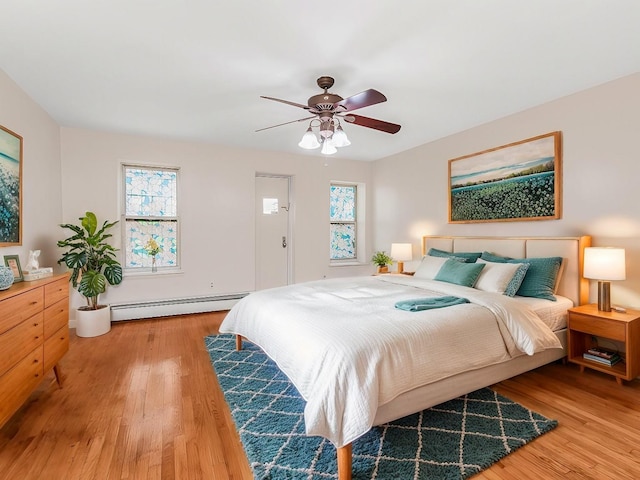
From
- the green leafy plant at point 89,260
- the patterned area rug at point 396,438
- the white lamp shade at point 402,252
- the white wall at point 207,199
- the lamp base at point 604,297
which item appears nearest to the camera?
the patterned area rug at point 396,438

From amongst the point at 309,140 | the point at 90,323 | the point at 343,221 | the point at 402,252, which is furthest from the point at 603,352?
the point at 90,323

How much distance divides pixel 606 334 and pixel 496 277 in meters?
0.86

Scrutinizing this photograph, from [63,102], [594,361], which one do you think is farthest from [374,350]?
[63,102]

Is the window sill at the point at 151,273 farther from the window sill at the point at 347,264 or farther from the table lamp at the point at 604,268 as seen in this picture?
the table lamp at the point at 604,268

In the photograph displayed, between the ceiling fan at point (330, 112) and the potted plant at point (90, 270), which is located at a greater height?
the ceiling fan at point (330, 112)

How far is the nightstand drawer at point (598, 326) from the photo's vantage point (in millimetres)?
2416

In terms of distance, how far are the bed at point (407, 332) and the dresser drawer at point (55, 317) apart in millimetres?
1264

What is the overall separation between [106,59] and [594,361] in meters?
4.48

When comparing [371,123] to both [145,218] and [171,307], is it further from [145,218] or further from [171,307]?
[171,307]

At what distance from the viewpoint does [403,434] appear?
1.91 meters

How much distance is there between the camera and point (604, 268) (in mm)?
2523

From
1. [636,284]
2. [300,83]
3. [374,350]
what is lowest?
[374,350]

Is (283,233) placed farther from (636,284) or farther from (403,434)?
(636,284)

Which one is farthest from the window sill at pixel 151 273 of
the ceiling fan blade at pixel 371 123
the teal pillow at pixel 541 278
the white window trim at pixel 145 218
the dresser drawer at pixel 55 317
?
the teal pillow at pixel 541 278
